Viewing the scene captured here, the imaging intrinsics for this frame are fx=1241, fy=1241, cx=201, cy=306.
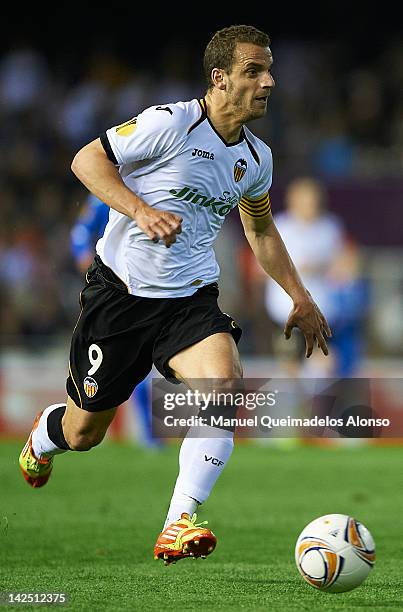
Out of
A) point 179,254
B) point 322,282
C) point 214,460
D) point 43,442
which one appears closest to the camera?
point 214,460

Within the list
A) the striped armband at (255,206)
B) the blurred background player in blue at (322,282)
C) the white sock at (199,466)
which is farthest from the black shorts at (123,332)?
the blurred background player in blue at (322,282)

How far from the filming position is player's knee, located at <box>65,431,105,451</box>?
6.12 metres

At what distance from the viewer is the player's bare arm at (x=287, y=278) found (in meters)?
6.11

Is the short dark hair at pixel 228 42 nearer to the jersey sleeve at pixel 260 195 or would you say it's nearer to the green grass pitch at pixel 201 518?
the jersey sleeve at pixel 260 195

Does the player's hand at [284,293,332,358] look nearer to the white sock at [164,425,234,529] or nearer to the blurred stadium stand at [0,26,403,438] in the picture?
the white sock at [164,425,234,529]

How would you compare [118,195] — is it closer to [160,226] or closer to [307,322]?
[160,226]

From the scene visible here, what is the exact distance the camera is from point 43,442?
6.54m

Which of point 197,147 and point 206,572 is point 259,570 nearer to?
point 206,572

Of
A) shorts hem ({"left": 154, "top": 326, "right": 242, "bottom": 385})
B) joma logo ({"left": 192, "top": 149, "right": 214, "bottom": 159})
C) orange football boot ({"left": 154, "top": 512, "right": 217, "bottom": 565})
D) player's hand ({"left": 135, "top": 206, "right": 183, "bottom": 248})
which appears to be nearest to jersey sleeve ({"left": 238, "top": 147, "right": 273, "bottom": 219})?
joma logo ({"left": 192, "top": 149, "right": 214, "bottom": 159})

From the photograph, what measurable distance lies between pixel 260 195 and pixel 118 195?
106 cm

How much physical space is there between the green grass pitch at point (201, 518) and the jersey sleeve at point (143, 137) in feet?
6.27

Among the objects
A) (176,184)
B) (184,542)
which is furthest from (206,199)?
(184,542)

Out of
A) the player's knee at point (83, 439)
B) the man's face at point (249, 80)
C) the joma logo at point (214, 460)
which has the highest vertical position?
the man's face at point (249, 80)

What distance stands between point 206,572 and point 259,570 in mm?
256
